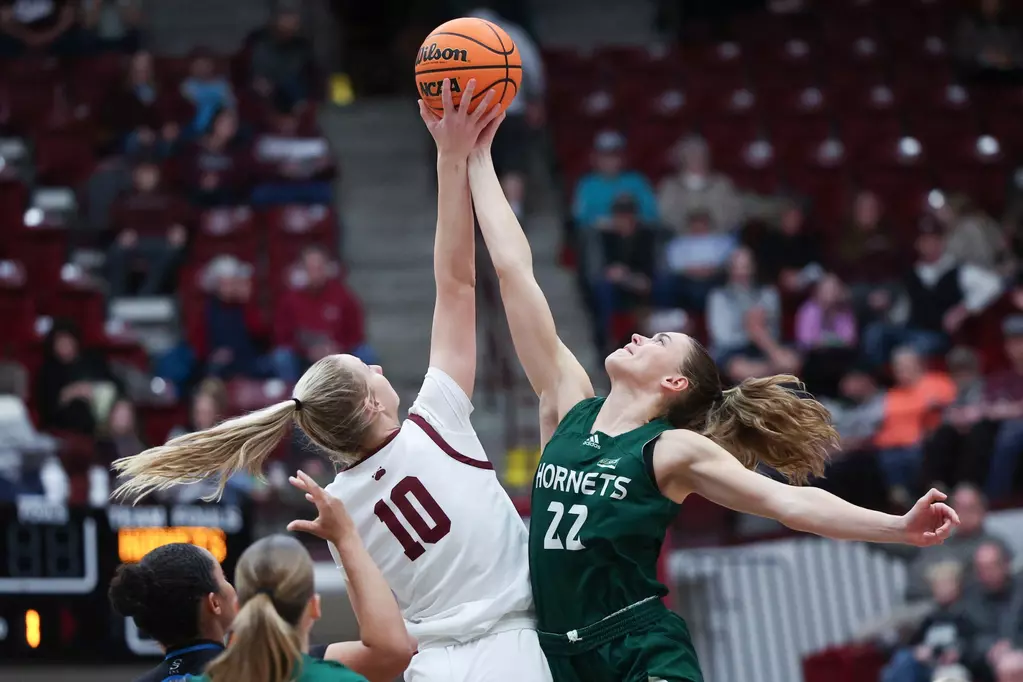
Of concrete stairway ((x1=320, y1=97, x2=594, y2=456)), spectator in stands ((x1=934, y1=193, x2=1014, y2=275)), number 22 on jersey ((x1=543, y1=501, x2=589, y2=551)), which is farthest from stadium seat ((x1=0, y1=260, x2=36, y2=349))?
number 22 on jersey ((x1=543, y1=501, x2=589, y2=551))

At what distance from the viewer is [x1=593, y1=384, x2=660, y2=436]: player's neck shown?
4027 mm

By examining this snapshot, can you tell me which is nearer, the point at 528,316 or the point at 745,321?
the point at 528,316

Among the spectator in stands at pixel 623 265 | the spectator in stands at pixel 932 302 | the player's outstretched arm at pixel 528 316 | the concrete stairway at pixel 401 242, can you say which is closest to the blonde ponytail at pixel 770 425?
the player's outstretched arm at pixel 528 316

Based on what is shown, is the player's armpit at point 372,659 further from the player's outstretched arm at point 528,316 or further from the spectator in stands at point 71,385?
the spectator in stands at point 71,385

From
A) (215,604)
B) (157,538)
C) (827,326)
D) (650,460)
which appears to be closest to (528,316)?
(650,460)

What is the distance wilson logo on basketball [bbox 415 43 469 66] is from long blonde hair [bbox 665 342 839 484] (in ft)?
3.55

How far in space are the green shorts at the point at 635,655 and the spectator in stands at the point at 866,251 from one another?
7.81 metres

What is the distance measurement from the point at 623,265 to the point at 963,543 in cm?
358

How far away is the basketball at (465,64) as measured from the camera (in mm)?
4449

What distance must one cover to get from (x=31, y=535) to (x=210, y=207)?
5.48 m

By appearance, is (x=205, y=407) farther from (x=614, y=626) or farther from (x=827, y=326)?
(x=614, y=626)

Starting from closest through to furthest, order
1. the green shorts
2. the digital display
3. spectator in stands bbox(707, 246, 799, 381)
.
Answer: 1. the green shorts
2. the digital display
3. spectator in stands bbox(707, 246, 799, 381)

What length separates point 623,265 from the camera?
11375 mm

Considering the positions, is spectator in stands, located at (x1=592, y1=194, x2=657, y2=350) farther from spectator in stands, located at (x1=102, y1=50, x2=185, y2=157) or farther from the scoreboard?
the scoreboard
